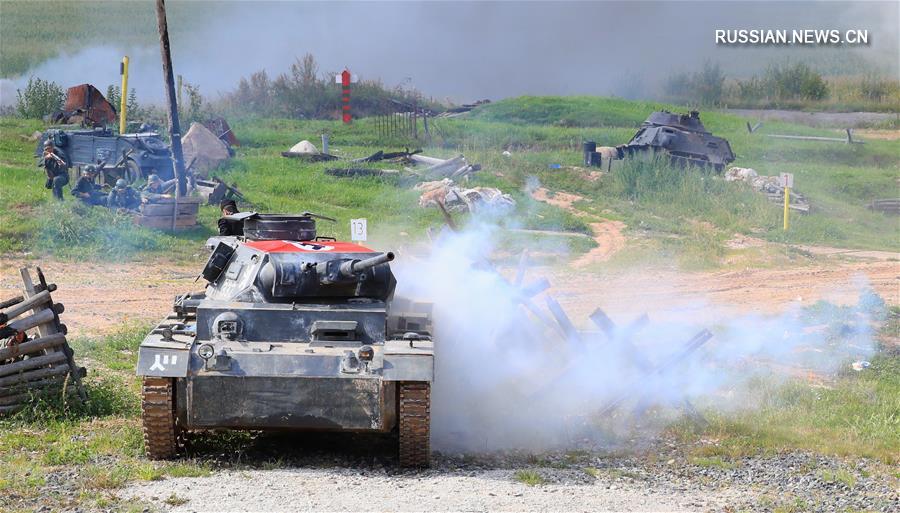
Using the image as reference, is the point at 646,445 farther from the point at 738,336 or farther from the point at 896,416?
the point at 738,336

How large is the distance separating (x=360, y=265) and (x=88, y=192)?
→ 50.9 feet

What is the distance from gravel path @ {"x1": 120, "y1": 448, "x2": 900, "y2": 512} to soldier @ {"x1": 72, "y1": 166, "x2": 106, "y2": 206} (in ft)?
51.4

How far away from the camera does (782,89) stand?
46.9 m

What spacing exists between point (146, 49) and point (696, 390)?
34234 mm

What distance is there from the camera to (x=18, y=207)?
24.2m

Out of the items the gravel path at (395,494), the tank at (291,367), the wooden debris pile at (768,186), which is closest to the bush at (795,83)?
the wooden debris pile at (768,186)

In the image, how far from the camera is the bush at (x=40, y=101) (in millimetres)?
36000

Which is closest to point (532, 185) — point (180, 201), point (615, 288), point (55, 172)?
point (615, 288)

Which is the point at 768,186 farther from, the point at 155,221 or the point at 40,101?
the point at 40,101

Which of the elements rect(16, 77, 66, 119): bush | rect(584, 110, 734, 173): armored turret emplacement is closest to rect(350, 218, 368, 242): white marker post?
rect(584, 110, 734, 173): armored turret emplacement

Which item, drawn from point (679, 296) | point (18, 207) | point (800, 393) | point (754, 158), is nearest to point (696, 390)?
point (800, 393)

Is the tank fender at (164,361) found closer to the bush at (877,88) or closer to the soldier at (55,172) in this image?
the soldier at (55,172)

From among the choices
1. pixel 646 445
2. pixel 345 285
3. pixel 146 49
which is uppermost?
pixel 146 49

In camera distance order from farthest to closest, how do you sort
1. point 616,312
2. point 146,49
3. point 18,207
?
1. point 146,49
2. point 18,207
3. point 616,312
